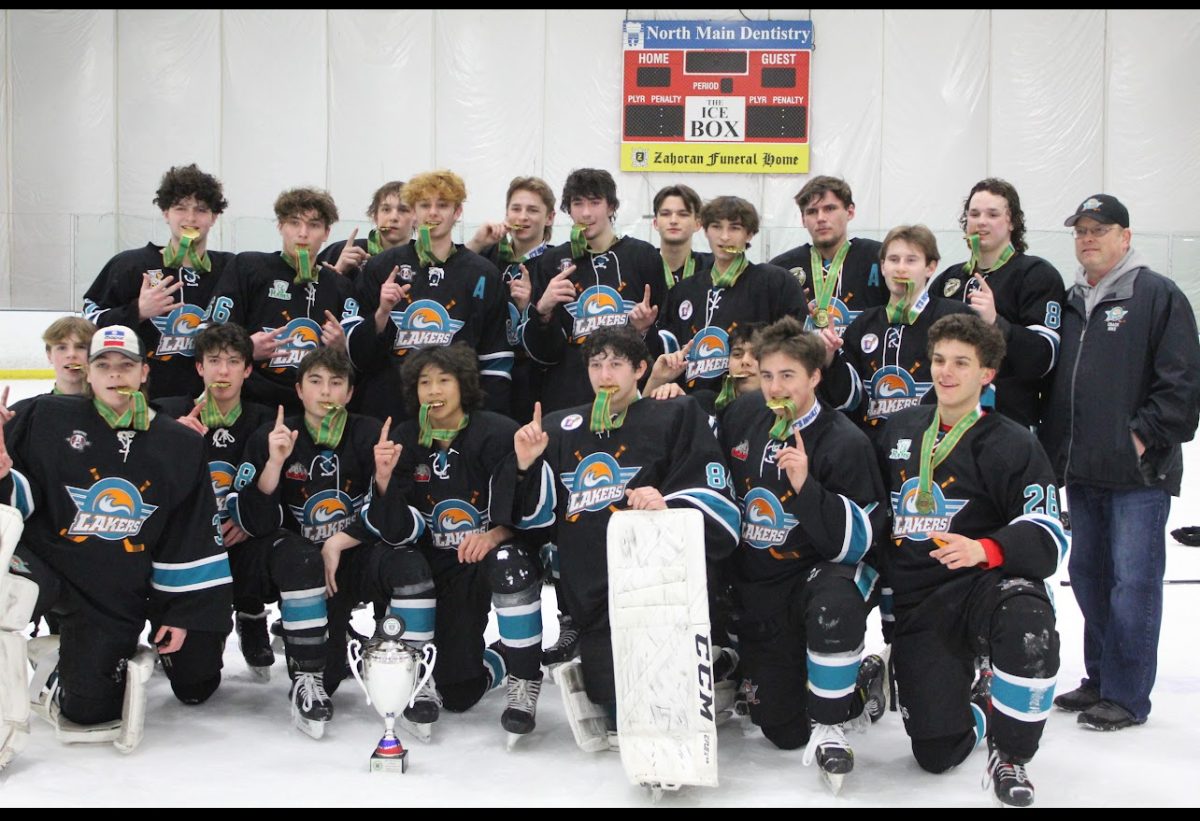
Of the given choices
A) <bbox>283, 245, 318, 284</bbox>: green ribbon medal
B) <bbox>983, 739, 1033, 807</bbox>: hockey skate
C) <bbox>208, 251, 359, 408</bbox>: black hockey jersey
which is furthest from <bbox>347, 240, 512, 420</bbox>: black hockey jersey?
<bbox>983, 739, 1033, 807</bbox>: hockey skate

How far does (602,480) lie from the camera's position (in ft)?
11.5

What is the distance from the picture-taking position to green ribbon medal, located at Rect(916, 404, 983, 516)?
324cm

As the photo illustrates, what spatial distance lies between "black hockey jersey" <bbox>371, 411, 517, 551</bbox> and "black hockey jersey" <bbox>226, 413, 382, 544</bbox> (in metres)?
0.16

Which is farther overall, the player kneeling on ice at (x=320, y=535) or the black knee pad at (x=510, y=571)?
the player kneeling on ice at (x=320, y=535)

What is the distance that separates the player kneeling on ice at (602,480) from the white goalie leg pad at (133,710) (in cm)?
115

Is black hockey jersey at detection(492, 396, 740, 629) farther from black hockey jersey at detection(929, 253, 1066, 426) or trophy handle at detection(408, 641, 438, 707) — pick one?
black hockey jersey at detection(929, 253, 1066, 426)

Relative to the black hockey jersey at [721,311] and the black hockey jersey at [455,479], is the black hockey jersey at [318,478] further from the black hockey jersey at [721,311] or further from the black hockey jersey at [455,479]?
the black hockey jersey at [721,311]

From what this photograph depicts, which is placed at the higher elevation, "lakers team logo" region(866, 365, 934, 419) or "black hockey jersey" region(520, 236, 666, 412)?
"black hockey jersey" region(520, 236, 666, 412)

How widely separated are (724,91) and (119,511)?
11632mm

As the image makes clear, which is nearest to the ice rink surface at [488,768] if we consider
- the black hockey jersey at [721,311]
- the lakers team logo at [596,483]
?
the lakers team logo at [596,483]

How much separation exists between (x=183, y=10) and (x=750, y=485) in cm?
1356

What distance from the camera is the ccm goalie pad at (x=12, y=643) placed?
307cm

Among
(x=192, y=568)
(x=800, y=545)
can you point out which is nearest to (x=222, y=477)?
(x=192, y=568)

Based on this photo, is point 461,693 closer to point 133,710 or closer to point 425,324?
point 133,710
